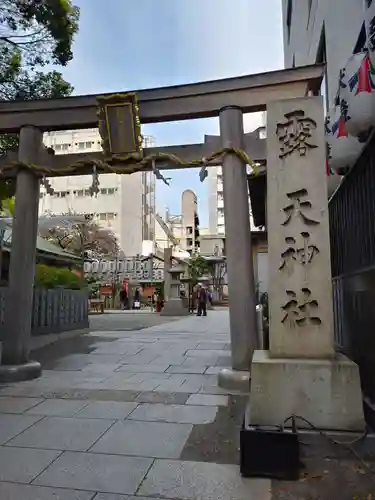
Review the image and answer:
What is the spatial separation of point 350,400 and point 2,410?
420 cm

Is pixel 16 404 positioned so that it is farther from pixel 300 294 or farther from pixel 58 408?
pixel 300 294

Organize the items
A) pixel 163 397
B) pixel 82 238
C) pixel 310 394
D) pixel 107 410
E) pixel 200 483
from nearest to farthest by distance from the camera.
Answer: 1. pixel 200 483
2. pixel 310 394
3. pixel 107 410
4. pixel 163 397
5. pixel 82 238

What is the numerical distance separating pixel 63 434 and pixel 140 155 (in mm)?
4718

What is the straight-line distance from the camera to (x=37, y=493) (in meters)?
2.99

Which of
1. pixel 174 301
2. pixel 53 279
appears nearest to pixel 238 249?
pixel 53 279

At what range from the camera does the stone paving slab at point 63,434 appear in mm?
3936

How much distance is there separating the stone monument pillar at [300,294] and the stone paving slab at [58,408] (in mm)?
2481

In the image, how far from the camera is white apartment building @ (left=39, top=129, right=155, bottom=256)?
180 ft

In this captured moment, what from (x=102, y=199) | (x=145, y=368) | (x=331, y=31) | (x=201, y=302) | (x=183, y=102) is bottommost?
(x=145, y=368)

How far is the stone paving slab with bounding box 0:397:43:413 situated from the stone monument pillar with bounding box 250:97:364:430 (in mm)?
3146

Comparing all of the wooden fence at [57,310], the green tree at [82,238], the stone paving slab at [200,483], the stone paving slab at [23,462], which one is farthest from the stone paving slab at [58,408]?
the green tree at [82,238]

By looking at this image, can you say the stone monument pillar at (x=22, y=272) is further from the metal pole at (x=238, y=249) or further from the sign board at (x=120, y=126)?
Result: the metal pole at (x=238, y=249)

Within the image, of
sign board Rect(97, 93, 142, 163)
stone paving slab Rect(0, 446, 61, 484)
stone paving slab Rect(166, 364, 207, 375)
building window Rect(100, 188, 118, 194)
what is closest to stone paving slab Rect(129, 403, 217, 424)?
stone paving slab Rect(0, 446, 61, 484)

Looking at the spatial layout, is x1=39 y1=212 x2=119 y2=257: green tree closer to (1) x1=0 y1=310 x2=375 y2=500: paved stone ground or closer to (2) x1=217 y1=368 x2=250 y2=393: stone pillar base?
(1) x1=0 y1=310 x2=375 y2=500: paved stone ground
